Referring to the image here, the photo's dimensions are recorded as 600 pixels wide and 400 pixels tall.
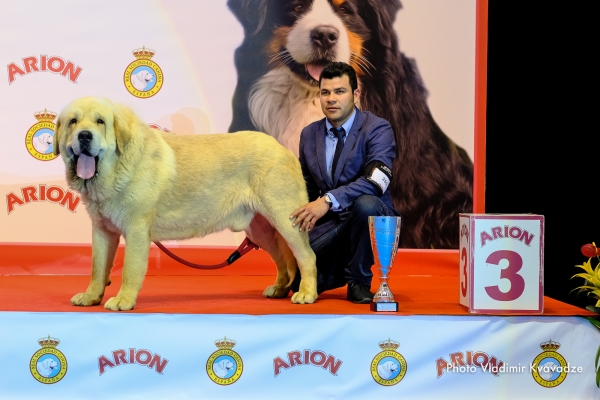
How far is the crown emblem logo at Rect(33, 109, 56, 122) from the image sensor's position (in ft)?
15.1

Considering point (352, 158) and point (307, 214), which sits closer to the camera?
point (307, 214)

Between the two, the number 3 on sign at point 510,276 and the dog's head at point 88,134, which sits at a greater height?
the dog's head at point 88,134

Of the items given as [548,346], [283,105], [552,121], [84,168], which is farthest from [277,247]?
[552,121]

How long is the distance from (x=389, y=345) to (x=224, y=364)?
2.27 ft

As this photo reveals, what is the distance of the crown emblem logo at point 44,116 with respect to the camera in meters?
4.61

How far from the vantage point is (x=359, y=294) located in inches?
126

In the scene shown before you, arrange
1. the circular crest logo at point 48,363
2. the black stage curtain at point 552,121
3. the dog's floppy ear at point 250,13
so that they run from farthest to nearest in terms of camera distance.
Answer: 1. the dog's floppy ear at point 250,13
2. the black stage curtain at point 552,121
3. the circular crest logo at point 48,363

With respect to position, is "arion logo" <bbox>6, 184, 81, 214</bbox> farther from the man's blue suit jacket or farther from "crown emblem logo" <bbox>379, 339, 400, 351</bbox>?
"crown emblem logo" <bbox>379, 339, 400, 351</bbox>

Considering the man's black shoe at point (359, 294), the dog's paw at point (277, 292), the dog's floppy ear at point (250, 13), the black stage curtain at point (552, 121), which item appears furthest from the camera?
the dog's floppy ear at point (250, 13)

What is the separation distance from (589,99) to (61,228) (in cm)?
378

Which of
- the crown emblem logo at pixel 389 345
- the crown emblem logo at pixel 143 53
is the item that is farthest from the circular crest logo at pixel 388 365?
the crown emblem logo at pixel 143 53

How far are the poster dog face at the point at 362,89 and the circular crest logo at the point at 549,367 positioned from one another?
2.26m

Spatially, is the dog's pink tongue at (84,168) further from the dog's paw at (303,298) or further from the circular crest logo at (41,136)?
the circular crest logo at (41,136)

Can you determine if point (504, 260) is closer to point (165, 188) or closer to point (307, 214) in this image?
point (307, 214)
